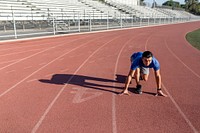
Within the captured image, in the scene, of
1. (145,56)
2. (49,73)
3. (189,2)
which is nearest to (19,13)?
(49,73)

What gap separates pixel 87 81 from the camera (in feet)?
18.5

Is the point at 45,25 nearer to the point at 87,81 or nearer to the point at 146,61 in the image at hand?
the point at 87,81

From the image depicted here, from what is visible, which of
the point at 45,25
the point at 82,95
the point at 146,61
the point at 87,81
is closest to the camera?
the point at 146,61

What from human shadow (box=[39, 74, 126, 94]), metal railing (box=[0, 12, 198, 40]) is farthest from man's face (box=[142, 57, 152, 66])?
metal railing (box=[0, 12, 198, 40])

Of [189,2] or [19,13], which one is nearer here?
[19,13]

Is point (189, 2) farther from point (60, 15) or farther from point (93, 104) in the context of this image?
point (93, 104)

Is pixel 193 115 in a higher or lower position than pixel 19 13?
lower

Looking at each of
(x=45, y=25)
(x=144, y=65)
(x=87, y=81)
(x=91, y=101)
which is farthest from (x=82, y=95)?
(x=45, y=25)

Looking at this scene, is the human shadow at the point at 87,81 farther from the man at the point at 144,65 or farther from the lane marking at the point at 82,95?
the man at the point at 144,65

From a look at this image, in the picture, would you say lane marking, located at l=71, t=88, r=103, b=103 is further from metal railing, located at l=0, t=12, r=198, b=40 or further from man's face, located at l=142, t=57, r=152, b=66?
metal railing, located at l=0, t=12, r=198, b=40

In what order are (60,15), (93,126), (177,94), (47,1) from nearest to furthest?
(93,126)
(177,94)
(60,15)
(47,1)

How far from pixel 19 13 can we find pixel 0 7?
77.2 inches

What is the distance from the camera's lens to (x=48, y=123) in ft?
11.4

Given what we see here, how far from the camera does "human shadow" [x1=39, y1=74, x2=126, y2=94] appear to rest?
207 inches
